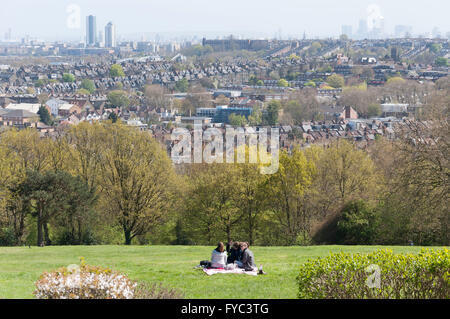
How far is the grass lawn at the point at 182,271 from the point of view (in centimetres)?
1096

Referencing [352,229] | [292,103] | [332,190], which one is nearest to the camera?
[352,229]

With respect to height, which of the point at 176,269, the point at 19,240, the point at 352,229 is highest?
the point at 176,269

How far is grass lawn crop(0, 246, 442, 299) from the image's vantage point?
1096 centimetres

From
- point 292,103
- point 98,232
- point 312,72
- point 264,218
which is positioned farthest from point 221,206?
point 312,72

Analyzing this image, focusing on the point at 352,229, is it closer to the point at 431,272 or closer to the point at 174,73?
the point at 431,272

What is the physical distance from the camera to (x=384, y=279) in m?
8.88

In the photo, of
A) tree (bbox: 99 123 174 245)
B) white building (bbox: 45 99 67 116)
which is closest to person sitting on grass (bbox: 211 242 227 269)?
tree (bbox: 99 123 174 245)

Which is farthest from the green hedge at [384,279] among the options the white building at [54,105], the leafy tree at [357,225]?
the white building at [54,105]

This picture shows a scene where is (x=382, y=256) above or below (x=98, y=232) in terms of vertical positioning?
above

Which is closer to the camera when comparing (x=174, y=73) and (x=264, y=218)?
(x=264, y=218)

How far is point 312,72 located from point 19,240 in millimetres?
159972

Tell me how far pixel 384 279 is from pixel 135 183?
1967 centimetres

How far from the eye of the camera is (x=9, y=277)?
505 inches

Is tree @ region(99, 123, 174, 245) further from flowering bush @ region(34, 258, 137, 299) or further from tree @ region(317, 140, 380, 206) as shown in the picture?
flowering bush @ region(34, 258, 137, 299)
